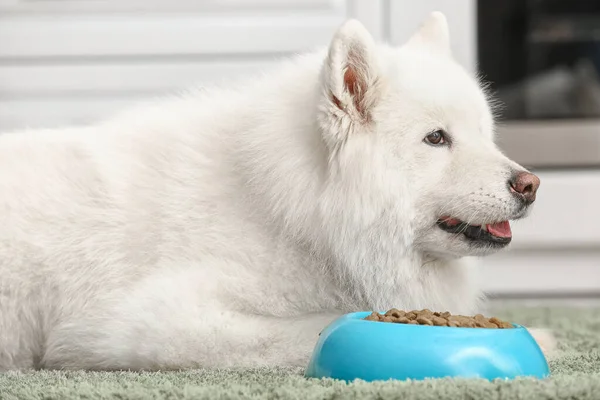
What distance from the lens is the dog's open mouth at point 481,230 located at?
1.82 metres

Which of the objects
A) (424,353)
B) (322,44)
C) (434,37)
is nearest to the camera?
(424,353)

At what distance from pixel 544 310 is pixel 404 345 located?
164cm

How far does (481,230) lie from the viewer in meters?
1.84

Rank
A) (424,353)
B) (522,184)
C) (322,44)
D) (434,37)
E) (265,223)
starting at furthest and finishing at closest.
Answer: (322,44), (434,37), (265,223), (522,184), (424,353)

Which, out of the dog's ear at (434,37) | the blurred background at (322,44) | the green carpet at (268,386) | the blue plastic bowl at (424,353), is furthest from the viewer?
the blurred background at (322,44)

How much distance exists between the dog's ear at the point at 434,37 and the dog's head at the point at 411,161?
0.87ft

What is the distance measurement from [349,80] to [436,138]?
22 cm

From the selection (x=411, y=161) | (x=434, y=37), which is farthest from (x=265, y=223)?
(x=434, y=37)

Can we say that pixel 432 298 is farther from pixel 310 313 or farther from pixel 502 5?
pixel 502 5

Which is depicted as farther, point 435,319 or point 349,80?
point 349,80

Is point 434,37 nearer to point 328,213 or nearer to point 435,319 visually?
point 328,213

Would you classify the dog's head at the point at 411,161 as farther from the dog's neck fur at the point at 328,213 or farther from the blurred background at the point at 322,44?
the blurred background at the point at 322,44

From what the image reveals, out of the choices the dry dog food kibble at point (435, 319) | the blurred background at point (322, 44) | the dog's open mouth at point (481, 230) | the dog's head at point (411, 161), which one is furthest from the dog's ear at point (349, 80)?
the blurred background at point (322, 44)

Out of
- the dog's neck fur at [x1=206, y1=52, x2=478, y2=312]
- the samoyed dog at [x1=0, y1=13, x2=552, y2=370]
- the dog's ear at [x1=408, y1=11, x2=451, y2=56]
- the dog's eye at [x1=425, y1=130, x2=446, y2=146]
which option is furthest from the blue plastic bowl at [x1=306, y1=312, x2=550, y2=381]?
the dog's ear at [x1=408, y1=11, x2=451, y2=56]
